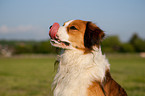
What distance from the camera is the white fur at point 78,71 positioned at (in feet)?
12.0

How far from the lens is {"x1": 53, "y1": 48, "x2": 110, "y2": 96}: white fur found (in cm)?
366

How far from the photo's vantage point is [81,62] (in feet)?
12.6

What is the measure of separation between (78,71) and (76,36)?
75 cm

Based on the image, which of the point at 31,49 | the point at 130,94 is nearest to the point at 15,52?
the point at 31,49

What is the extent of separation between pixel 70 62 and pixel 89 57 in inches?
16.6

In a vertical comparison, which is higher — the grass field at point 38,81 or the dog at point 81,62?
the dog at point 81,62

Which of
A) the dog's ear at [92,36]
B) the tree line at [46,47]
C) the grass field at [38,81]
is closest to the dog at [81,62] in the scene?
the dog's ear at [92,36]

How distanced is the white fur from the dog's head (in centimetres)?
14

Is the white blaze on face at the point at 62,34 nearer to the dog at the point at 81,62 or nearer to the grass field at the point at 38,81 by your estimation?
the dog at the point at 81,62

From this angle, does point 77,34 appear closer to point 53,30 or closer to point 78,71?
point 53,30

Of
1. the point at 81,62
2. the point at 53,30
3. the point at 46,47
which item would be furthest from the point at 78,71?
the point at 46,47

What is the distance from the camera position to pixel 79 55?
389 cm

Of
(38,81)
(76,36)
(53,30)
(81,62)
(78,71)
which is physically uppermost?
(53,30)

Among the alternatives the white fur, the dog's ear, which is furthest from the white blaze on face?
the dog's ear
